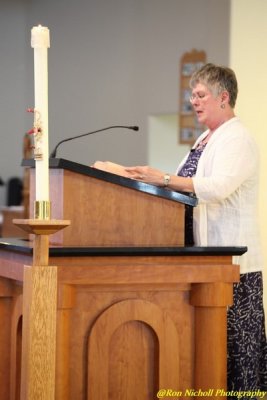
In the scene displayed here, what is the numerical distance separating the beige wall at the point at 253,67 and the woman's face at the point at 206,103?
156cm

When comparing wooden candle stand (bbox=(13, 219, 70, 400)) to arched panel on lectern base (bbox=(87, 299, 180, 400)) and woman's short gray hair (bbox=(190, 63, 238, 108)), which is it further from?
woman's short gray hair (bbox=(190, 63, 238, 108))

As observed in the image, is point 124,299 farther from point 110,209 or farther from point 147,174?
point 147,174

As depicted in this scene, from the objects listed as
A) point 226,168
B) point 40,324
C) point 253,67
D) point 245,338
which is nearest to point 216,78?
point 226,168

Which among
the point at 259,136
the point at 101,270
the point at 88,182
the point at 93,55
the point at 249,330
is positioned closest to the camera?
the point at 101,270

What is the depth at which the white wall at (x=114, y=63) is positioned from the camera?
9289 mm

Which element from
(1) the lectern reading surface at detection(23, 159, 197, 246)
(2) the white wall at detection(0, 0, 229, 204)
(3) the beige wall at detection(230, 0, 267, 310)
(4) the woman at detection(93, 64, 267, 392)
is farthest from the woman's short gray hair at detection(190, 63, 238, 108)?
A: (2) the white wall at detection(0, 0, 229, 204)

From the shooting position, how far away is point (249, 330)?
3.12m

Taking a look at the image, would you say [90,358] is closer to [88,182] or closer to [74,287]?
[74,287]

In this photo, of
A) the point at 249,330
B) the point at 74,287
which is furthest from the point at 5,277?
the point at 249,330

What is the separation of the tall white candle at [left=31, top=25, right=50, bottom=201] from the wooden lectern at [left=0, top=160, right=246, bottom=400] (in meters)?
0.40

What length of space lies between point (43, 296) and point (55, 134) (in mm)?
9088

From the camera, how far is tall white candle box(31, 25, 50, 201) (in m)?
2.19

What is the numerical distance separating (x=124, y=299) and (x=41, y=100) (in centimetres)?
79

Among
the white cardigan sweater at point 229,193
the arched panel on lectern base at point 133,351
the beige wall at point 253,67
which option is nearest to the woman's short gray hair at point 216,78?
the white cardigan sweater at point 229,193
